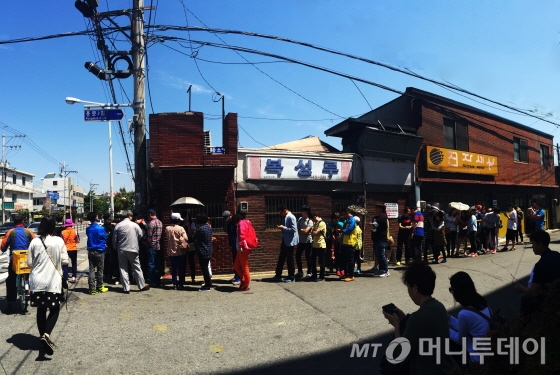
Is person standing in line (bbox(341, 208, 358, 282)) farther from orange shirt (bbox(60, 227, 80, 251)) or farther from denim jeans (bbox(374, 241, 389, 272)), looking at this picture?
orange shirt (bbox(60, 227, 80, 251))

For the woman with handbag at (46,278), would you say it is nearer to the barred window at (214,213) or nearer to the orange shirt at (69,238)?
the orange shirt at (69,238)

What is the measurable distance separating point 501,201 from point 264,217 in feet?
44.7

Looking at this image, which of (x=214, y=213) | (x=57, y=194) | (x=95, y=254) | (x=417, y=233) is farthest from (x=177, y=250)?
(x=57, y=194)

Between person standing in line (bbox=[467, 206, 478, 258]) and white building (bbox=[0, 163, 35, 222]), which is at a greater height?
white building (bbox=[0, 163, 35, 222])

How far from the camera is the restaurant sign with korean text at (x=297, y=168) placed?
1091 centimetres

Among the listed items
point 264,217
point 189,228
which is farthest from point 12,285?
point 264,217

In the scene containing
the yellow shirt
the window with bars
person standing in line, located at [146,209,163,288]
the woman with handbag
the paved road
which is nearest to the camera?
the paved road

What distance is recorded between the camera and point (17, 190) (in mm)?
58406

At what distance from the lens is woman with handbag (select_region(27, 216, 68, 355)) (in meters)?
5.01

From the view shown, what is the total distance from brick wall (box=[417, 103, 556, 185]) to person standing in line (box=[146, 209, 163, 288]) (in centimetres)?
953

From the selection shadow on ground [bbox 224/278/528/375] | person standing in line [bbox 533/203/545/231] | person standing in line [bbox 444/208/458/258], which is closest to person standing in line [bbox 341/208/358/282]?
shadow on ground [bbox 224/278/528/375]

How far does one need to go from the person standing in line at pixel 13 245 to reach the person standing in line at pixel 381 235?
288 inches

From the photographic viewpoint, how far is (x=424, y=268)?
291cm

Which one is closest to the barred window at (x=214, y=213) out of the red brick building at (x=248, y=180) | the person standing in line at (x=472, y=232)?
the red brick building at (x=248, y=180)
